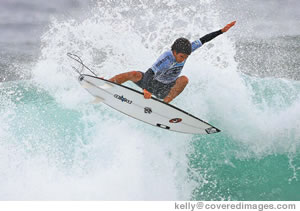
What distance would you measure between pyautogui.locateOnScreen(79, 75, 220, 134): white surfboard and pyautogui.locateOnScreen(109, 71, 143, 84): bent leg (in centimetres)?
11

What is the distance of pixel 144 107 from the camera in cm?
421

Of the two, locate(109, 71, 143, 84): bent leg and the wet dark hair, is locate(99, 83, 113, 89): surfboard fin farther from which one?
the wet dark hair

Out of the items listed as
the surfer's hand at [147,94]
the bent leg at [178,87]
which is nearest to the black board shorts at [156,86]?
the bent leg at [178,87]

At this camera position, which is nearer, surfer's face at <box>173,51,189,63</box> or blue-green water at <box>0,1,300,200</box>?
surfer's face at <box>173,51,189,63</box>

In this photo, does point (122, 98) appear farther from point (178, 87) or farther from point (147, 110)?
point (178, 87)

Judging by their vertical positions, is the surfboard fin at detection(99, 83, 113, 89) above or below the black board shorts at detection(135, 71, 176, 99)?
below

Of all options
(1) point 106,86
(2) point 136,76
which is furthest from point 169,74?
(1) point 106,86

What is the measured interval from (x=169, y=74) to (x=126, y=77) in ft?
2.20

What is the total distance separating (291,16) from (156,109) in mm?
9792

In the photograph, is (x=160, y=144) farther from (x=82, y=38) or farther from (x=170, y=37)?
(x=82, y=38)

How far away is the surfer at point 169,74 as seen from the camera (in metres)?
3.87

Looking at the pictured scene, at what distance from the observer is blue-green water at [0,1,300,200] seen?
454cm

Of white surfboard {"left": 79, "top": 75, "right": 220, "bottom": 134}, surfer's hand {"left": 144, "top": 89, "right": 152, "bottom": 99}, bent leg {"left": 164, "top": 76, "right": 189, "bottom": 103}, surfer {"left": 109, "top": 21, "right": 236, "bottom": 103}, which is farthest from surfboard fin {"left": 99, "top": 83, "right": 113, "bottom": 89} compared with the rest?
bent leg {"left": 164, "top": 76, "right": 189, "bottom": 103}

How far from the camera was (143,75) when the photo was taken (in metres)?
4.40
